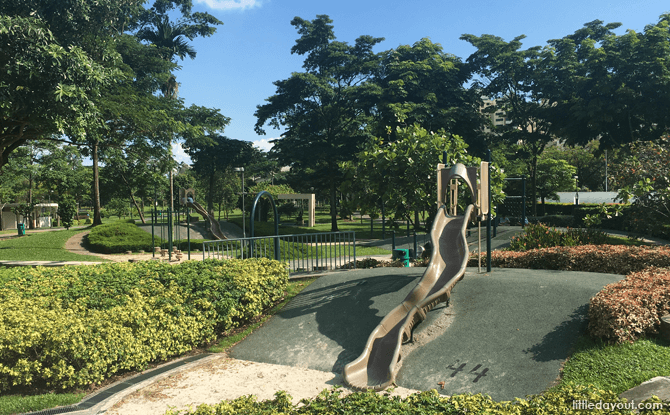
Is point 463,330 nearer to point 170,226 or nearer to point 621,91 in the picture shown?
point 170,226

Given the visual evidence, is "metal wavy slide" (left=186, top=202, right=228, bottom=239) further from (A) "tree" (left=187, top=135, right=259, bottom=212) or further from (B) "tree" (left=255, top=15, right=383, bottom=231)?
(A) "tree" (left=187, top=135, right=259, bottom=212)

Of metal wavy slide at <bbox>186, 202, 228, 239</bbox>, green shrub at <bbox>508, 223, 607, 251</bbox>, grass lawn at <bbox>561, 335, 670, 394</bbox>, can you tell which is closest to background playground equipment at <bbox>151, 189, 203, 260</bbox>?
metal wavy slide at <bbox>186, 202, 228, 239</bbox>

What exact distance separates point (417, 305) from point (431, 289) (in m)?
0.76

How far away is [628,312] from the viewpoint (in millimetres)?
6660

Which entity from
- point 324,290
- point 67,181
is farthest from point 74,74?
point 67,181

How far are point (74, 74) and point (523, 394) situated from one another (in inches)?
570

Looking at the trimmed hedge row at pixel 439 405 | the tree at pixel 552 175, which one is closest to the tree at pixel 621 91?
the tree at pixel 552 175

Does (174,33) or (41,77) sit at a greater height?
(174,33)

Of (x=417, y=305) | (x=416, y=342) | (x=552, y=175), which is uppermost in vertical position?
(x=552, y=175)

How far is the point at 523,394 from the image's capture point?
5.96 meters

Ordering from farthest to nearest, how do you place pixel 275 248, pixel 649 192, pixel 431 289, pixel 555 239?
pixel 555 239, pixel 649 192, pixel 275 248, pixel 431 289

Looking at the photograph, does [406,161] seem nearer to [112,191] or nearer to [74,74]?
[74,74]

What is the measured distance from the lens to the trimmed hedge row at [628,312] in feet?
21.5

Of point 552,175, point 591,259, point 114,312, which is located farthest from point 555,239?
point 552,175
